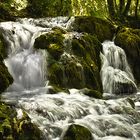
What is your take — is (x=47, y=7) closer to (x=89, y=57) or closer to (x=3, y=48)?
(x=89, y=57)

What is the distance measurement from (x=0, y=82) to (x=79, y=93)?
7.99 ft

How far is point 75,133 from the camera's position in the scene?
24.0 ft

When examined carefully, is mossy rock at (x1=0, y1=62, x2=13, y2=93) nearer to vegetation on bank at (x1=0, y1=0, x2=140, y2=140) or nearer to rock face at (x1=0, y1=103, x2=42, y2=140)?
vegetation on bank at (x1=0, y1=0, x2=140, y2=140)

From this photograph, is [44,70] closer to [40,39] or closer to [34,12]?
[40,39]

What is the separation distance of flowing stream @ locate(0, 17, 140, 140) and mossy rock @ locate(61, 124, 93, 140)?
0.84 ft

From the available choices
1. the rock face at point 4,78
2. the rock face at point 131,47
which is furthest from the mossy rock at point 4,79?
the rock face at point 131,47

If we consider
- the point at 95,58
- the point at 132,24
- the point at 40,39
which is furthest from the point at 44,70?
the point at 132,24

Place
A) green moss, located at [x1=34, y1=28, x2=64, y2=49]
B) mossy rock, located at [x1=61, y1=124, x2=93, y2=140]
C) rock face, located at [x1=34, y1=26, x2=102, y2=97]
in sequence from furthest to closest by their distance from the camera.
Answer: green moss, located at [x1=34, y1=28, x2=64, y2=49] → rock face, located at [x1=34, y1=26, x2=102, y2=97] → mossy rock, located at [x1=61, y1=124, x2=93, y2=140]

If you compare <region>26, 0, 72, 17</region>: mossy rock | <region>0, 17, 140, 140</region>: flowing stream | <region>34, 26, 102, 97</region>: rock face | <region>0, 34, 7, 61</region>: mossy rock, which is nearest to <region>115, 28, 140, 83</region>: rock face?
<region>0, 17, 140, 140</region>: flowing stream

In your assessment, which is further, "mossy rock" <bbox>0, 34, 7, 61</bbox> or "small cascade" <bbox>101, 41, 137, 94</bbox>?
"small cascade" <bbox>101, 41, 137, 94</bbox>

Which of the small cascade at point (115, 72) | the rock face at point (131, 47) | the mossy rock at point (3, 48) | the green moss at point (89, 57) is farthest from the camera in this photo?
the rock face at point (131, 47)

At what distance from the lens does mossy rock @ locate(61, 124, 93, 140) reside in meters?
7.28

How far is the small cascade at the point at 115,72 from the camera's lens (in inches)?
529

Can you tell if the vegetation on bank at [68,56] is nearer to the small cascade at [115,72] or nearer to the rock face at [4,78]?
the rock face at [4,78]
